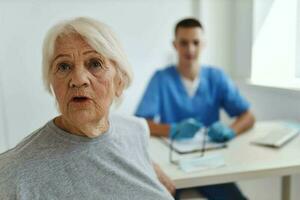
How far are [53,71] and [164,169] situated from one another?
56cm

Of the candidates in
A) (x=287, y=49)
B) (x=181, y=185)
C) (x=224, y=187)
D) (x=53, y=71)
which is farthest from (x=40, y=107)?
(x=287, y=49)

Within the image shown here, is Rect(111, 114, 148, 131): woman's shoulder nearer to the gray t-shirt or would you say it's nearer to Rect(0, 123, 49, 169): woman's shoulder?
the gray t-shirt

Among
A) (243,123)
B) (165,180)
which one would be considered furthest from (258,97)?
(165,180)

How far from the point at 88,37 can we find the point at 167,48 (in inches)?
57.4

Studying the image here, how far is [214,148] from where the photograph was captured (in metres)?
1.30

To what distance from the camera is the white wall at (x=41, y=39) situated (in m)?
1.26

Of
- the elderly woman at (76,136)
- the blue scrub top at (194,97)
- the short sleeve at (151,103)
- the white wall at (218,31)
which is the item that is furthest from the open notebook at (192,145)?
the white wall at (218,31)

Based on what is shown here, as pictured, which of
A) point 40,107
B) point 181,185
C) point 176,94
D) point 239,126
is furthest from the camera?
point 176,94

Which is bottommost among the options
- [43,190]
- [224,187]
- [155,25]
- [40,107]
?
[224,187]

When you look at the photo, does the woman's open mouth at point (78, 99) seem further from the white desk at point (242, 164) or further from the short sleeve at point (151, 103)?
the short sleeve at point (151, 103)

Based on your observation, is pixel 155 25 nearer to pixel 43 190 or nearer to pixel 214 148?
pixel 214 148

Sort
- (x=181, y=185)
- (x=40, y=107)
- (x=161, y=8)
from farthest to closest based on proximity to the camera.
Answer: (x=161, y=8) < (x=40, y=107) < (x=181, y=185)

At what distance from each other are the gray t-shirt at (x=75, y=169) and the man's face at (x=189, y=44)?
858 mm

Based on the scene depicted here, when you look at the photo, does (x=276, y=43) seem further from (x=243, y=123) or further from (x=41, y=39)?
(x=41, y=39)
